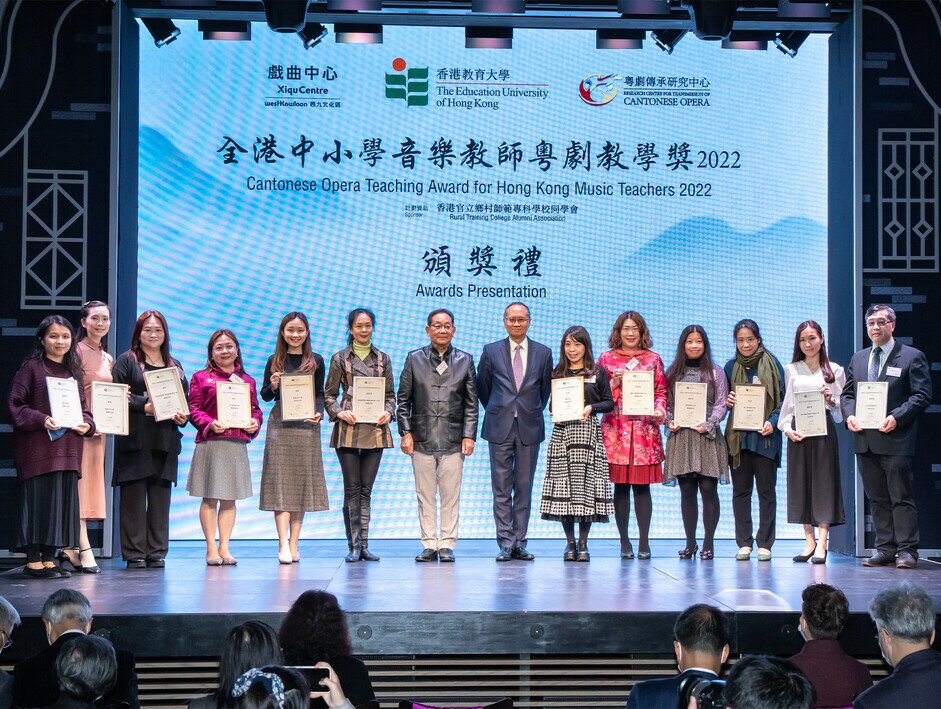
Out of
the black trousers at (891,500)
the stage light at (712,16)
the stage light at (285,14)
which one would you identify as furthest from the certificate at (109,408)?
the black trousers at (891,500)

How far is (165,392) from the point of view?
694 cm

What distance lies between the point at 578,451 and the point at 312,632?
3873 mm

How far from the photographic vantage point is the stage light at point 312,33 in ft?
26.8

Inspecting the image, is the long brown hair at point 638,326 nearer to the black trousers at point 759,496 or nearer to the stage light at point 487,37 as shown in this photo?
the black trousers at point 759,496

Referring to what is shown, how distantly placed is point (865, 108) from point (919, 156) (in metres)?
0.54

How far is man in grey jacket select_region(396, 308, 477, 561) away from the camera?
23.9 feet

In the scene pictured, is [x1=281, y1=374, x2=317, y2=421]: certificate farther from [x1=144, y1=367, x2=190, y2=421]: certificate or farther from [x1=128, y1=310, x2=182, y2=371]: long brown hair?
[x1=128, y1=310, x2=182, y2=371]: long brown hair

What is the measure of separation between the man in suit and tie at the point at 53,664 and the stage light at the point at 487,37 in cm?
555

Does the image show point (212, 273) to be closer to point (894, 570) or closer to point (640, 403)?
point (640, 403)

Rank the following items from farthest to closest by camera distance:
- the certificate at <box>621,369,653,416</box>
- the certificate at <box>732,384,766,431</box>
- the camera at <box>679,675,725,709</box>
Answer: the certificate at <box>732,384,766,431</box>
the certificate at <box>621,369,653,416</box>
the camera at <box>679,675,725,709</box>

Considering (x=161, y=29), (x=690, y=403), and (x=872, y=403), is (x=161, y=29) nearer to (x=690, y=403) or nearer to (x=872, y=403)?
(x=690, y=403)

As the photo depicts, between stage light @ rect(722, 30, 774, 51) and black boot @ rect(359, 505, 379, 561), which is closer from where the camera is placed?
black boot @ rect(359, 505, 379, 561)

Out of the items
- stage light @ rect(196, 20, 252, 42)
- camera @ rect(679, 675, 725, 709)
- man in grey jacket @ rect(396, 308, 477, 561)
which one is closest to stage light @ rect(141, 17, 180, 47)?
stage light @ rect(196, 20, 252, 42)

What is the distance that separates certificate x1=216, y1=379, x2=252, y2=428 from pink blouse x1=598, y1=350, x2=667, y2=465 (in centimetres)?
240
